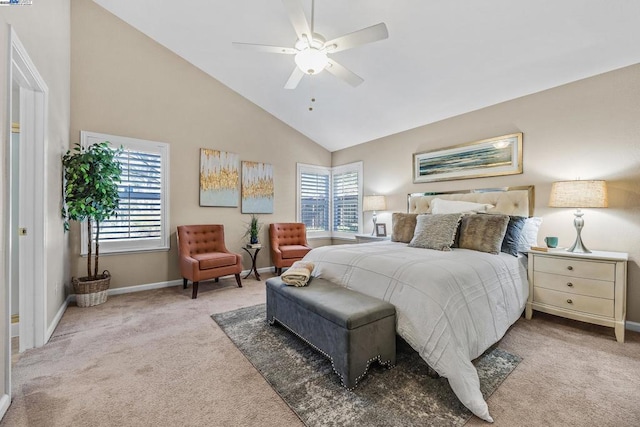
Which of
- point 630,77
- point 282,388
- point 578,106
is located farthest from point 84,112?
point 630,77

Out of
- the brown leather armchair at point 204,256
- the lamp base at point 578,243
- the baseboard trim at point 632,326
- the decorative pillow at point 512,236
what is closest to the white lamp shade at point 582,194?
the lamp base at point 578,243

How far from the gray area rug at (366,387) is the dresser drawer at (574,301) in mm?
978

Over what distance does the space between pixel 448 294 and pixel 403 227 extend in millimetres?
1815

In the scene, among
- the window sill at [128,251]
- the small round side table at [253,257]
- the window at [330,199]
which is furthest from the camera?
the window at [330,199]

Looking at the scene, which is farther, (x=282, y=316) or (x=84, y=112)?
(x=84, y=112)

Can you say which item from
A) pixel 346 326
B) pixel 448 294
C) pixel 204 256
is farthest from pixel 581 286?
pixel 204 256

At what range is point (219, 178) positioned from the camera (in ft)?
15.4

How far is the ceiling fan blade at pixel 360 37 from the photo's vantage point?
2156mm

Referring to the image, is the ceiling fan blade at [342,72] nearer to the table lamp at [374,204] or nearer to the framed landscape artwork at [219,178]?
the table lamp at [374,204]

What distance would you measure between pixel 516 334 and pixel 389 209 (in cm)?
281

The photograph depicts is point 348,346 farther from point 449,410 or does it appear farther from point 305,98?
point 305,98

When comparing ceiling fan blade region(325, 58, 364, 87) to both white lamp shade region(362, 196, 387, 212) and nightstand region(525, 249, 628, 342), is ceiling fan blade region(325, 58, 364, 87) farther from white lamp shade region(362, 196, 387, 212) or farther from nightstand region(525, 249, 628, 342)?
nightstand region(525, 249, 628, 342)

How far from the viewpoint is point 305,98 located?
457 centimetres

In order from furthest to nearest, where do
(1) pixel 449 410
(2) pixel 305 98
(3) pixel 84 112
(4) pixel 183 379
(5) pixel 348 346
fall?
1. (2) pixel 305 98
2. (3) pixel 84 112
3. (4) pixel 183 379
4. (5) pixel 348 346
5. (1) pixel 449 410
